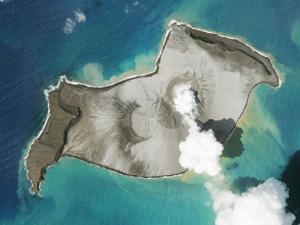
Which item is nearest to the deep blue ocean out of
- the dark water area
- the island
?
the dark water area

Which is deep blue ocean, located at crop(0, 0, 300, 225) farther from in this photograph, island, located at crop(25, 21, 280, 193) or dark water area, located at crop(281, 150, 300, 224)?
island, located at crop(25, 21, 280, 193)

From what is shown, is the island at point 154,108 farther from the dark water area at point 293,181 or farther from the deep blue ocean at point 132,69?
the dark water area at point 293,181

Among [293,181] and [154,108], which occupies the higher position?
[154,108]

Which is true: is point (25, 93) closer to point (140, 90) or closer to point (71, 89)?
point (71, 89)

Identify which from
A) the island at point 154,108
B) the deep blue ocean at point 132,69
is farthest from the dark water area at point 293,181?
the island at point 154,108

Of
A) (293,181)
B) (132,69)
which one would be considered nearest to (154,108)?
(132,69)

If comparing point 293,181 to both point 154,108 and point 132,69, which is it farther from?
point 132,69

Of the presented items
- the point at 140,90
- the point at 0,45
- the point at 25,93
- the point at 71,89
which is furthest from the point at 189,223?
the point at 0,45
